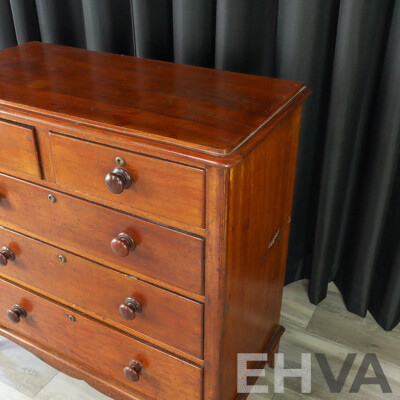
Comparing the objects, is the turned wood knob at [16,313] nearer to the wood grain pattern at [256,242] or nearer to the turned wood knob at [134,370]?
the turned wood knob at [134,370]

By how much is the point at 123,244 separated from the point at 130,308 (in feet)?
0.64

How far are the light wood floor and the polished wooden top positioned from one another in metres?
0.93

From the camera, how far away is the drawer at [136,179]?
0.96 metres

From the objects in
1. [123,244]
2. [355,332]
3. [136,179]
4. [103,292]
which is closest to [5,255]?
[103,292]

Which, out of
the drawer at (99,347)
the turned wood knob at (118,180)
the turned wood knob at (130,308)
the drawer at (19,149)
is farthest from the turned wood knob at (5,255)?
the turned wood knob at (118,180)

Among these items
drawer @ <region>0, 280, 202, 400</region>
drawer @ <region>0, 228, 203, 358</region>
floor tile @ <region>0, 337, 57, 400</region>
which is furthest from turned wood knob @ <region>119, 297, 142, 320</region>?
floor tile @ <region>0, 337, 57, 400</region>

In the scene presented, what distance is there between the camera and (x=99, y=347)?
1.37m

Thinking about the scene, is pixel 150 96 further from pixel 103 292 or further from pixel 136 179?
pixel 103 292

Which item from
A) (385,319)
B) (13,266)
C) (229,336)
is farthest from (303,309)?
(13,266)

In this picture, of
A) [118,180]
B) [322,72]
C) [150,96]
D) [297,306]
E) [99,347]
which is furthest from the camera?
[297,306]

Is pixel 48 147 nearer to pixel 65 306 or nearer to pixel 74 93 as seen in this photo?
pixel 74 93

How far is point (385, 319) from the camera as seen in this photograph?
175 centimetres

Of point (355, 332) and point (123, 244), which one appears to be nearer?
point (123, 244)

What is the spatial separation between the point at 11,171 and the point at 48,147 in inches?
6.6
